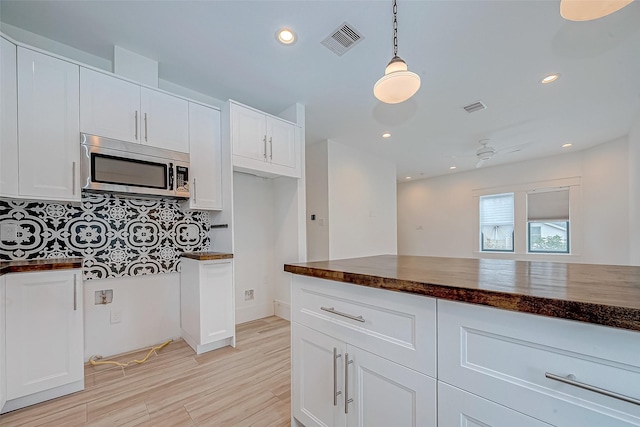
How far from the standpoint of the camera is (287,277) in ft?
11.6

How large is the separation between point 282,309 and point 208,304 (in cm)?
132

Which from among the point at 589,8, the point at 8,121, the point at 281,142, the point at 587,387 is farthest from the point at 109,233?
the point at 589,8

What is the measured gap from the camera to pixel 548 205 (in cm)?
539

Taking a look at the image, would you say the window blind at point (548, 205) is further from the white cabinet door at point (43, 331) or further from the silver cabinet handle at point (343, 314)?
the white cabinet door at point (43, 331)

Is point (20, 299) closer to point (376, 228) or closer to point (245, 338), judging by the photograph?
point (245, 338)

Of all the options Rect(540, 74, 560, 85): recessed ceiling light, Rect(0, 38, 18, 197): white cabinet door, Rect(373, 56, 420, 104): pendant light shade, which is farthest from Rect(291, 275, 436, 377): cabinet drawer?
Rect(540, 74, 560, 85): recessed ceiling light

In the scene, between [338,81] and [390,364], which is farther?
[338,81]

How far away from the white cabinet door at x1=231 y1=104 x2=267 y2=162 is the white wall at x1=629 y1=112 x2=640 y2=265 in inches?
190

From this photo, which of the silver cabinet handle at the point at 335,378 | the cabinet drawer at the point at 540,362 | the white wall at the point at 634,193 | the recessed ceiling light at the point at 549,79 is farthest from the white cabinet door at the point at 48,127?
the white wall at the point at 634,193

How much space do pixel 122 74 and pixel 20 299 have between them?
5.95 ft

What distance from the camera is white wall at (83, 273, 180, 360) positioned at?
2.31 meters

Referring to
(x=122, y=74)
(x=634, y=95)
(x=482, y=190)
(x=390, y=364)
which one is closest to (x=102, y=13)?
(x=122, y=74)

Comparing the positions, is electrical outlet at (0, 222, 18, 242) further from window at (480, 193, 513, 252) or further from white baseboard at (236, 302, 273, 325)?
window at (480, 193, 513, 252)

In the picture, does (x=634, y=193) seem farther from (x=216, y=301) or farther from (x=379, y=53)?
(x=216, y=301)
